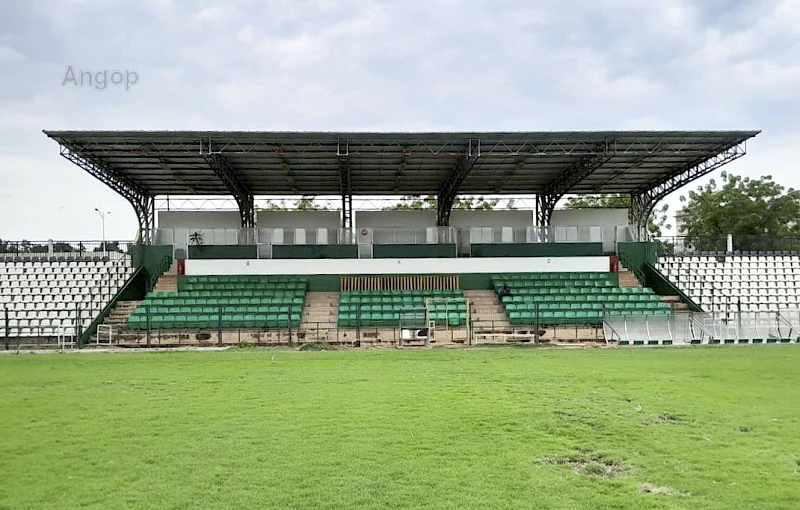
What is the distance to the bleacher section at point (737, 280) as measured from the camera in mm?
34781

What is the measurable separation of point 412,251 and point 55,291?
61.7 ft

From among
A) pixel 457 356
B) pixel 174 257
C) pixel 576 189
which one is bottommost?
pixel 457 356

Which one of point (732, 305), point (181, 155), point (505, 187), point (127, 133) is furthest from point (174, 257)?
point (732, 305)

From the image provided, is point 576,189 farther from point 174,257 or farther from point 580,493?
point 580,493

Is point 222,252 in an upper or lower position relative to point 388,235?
lower

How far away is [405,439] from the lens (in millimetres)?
9398

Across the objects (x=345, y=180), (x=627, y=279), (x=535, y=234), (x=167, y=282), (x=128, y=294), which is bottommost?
(x=128, y=294)

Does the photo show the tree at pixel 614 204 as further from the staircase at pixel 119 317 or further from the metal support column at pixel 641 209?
the staircase at pixel 119 317

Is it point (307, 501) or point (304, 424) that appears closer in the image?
point (307, 501)

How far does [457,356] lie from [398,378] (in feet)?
21.0

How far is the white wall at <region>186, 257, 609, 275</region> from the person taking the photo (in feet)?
125

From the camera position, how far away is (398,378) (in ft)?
53.5

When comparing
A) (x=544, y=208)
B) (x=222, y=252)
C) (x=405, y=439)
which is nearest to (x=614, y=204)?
(x=544, y=208)

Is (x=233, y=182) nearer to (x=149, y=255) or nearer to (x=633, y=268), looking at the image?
(x=149, y=255)
